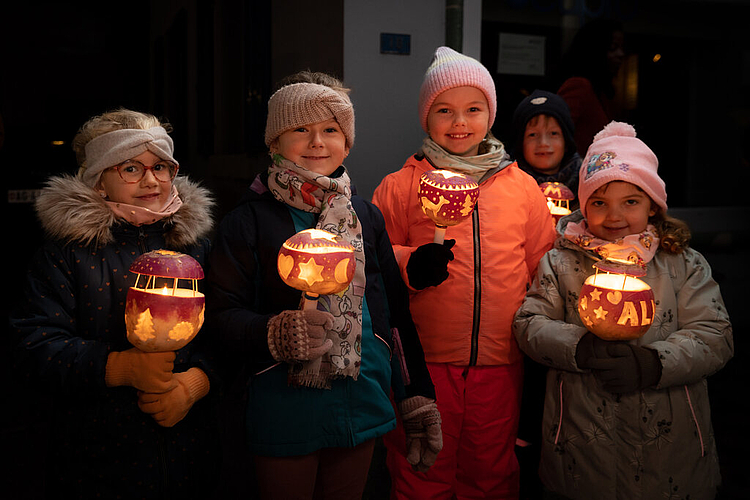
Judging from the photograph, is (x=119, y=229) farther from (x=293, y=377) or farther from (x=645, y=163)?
(x=645, y=163)

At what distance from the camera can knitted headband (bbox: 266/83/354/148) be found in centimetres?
198

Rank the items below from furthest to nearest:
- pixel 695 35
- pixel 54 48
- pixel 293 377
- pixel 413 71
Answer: pixel 54 48
pixel 695 35
pixel 413 71
pixel 293 377

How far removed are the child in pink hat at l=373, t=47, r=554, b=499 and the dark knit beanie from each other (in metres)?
0.59

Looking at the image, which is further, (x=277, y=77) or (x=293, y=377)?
(x=277, y=77)

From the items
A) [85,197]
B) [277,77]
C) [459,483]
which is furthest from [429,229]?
[277,77]

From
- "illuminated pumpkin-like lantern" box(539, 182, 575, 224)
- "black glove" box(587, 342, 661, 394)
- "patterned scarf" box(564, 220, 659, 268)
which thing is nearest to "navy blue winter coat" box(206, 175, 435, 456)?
"black glove" box(587, 342, 661, 394)

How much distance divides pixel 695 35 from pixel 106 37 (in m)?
9.42

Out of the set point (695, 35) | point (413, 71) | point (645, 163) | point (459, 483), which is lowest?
point (459, 483)

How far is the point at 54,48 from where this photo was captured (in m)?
9.45

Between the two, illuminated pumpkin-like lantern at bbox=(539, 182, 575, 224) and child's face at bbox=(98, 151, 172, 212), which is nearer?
child's face at bbox=(98, 151, 172, 212)

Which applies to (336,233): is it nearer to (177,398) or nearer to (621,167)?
(177,398)

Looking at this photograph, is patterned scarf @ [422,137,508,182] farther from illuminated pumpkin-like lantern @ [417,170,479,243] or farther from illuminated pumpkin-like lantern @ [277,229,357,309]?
illuminated pumpkin-like lantern @ [277,229,357,309]

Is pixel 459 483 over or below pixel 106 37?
below

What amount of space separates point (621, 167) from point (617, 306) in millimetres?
625
